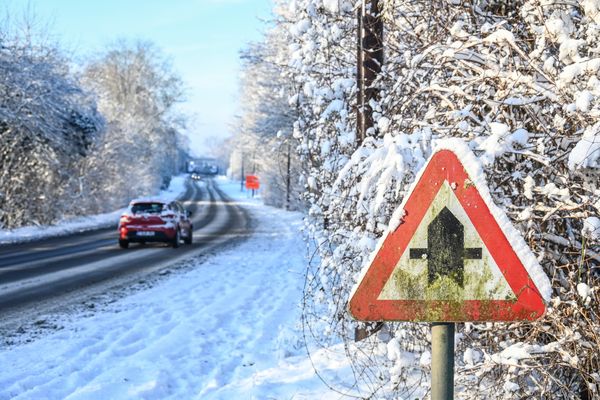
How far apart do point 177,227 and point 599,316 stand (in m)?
17.6

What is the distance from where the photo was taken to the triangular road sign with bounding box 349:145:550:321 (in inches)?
91.2

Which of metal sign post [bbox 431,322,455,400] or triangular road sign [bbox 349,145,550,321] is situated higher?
triangular road sign [bbox 349,145,550,321]

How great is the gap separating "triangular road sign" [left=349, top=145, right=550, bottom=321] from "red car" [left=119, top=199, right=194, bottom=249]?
17.9 meters

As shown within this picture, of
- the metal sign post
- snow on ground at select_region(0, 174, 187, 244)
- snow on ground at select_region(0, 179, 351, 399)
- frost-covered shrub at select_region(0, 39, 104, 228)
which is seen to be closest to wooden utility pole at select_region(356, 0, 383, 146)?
snow on ground at select_region(0, 179, 351, 399)

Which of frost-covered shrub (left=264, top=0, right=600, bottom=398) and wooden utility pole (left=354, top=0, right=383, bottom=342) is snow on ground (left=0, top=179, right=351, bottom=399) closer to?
frost-covered shrub (left=264, top=0, right=600, bottom=398)

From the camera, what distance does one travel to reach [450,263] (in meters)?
2.34

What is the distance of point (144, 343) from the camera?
7.30 meters

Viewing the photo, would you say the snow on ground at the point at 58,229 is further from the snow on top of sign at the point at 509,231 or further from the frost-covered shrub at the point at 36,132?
the snow on top of sign at the point at 509,231

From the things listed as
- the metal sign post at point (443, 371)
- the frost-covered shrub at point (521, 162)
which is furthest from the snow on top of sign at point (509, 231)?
the frost-covered shrub at point (521, 162)

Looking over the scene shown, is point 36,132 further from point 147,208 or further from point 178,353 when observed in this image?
point 178,353

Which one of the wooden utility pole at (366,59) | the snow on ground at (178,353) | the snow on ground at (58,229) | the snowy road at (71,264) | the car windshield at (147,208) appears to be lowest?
the snow on ground at (58,229)

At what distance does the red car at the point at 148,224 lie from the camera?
64.3ft

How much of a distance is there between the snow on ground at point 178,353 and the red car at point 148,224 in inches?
337

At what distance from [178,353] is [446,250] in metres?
5.09
